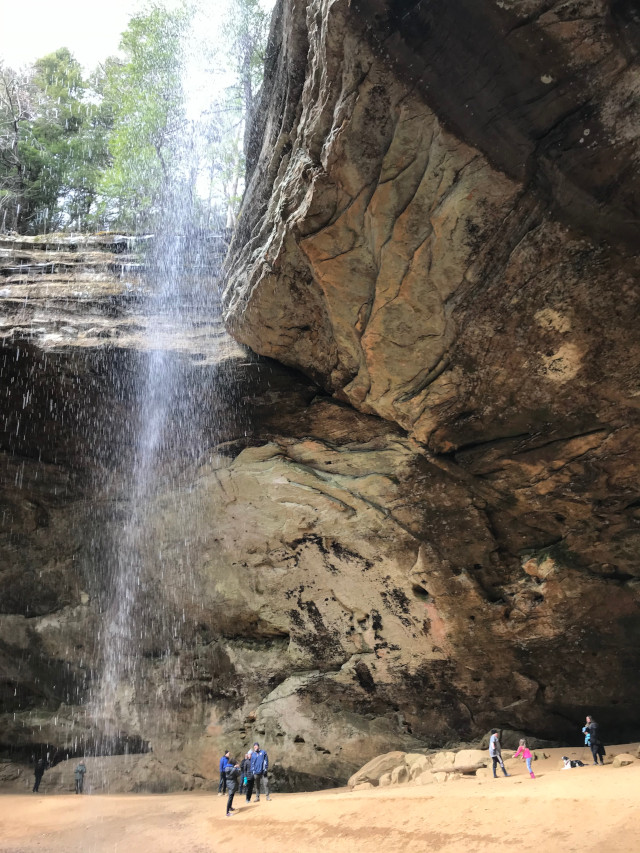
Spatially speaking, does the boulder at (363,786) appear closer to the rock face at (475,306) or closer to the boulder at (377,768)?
the boulder at (377,768)

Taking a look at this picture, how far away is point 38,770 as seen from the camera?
13.5m

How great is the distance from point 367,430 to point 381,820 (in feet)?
20.9

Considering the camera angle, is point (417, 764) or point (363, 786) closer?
point (363, 786)

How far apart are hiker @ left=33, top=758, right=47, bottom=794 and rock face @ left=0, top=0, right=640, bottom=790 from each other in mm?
413

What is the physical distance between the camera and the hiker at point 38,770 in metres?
13.3

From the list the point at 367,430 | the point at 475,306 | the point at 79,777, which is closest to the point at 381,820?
the point at 367,430

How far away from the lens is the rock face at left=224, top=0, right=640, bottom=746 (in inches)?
259

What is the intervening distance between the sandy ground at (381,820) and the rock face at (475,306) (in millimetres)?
2374

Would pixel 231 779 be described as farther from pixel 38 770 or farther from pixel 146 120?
pixel 146 120

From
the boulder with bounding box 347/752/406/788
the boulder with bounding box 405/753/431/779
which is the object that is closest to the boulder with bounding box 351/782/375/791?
the boulder with bounding box 347/752/406/788

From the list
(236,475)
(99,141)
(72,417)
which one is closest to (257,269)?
(236,475)

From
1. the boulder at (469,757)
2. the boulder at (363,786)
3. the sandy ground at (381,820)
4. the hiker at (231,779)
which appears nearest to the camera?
the sandy ground at (381,820)

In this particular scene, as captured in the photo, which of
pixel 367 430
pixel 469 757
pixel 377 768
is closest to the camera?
pixel 469 757

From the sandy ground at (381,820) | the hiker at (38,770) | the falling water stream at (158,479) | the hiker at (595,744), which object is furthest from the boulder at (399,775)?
the hiker at (38,770)
